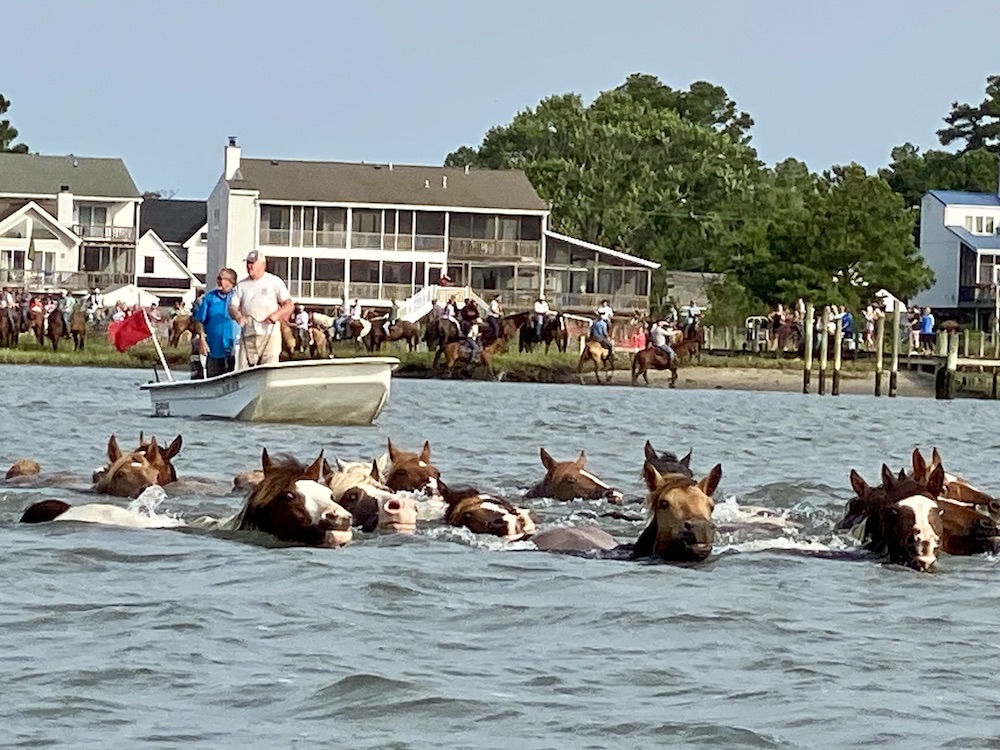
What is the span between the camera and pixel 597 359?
59375 millimetres

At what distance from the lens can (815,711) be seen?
388 inches

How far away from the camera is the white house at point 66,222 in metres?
106

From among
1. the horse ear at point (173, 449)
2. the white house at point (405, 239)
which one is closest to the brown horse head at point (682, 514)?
the horse ear at point (173, 449)

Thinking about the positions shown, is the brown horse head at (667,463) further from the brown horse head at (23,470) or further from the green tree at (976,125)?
the green tree at (976,125)

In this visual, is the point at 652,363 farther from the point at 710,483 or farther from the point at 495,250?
the point at 710,483

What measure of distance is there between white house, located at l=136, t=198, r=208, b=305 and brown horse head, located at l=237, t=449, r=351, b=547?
293 feet

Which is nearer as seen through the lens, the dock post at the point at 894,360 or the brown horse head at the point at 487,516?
the brown horse head at the point at 487,516

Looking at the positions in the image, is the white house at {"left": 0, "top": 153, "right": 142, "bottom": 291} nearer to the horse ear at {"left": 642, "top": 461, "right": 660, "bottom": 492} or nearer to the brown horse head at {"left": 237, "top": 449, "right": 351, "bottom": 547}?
the brown horse head at {"left": 237, "top": 449, "right": 351, "bottom": 547}

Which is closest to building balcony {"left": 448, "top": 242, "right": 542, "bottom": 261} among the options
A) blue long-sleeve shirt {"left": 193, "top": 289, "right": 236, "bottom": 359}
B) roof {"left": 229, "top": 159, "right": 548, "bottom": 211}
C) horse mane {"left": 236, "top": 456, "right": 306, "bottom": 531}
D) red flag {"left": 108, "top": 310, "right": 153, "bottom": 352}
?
roof {"left": 229, "top": 159, "right": 548, "bottom": 211}

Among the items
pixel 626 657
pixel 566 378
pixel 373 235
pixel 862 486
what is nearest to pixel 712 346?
pixel 566 378

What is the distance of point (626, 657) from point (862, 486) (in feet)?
15.1

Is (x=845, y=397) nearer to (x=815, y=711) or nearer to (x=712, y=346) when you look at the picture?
(x=712, y=346)

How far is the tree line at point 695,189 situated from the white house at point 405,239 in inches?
239

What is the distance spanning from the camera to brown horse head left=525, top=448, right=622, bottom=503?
58.9ft
